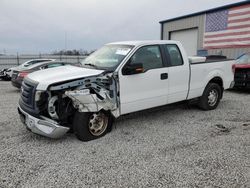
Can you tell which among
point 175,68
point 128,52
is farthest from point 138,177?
point 175,68

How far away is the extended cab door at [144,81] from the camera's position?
4434 mm

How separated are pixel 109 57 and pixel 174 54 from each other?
1594mm

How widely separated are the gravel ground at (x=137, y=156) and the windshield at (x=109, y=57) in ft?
4.63

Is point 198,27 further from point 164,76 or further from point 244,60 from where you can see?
point 164,76

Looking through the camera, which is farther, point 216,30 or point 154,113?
point 216,30

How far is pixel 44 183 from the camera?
116 inches

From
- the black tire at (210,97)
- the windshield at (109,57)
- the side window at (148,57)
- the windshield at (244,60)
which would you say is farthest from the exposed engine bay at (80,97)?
the windshield at (244,60)

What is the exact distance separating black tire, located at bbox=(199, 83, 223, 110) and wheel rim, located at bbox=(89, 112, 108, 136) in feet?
9.96

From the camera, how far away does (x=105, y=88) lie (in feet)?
13.8

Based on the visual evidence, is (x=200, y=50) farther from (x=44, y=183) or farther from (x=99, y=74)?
(x=44, y=183)

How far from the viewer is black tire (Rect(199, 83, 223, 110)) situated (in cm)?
615

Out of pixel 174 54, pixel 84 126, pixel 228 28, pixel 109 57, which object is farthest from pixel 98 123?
pixel 228 28

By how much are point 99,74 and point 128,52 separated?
0.85 m

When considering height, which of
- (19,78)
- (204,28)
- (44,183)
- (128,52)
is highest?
(204,28)
